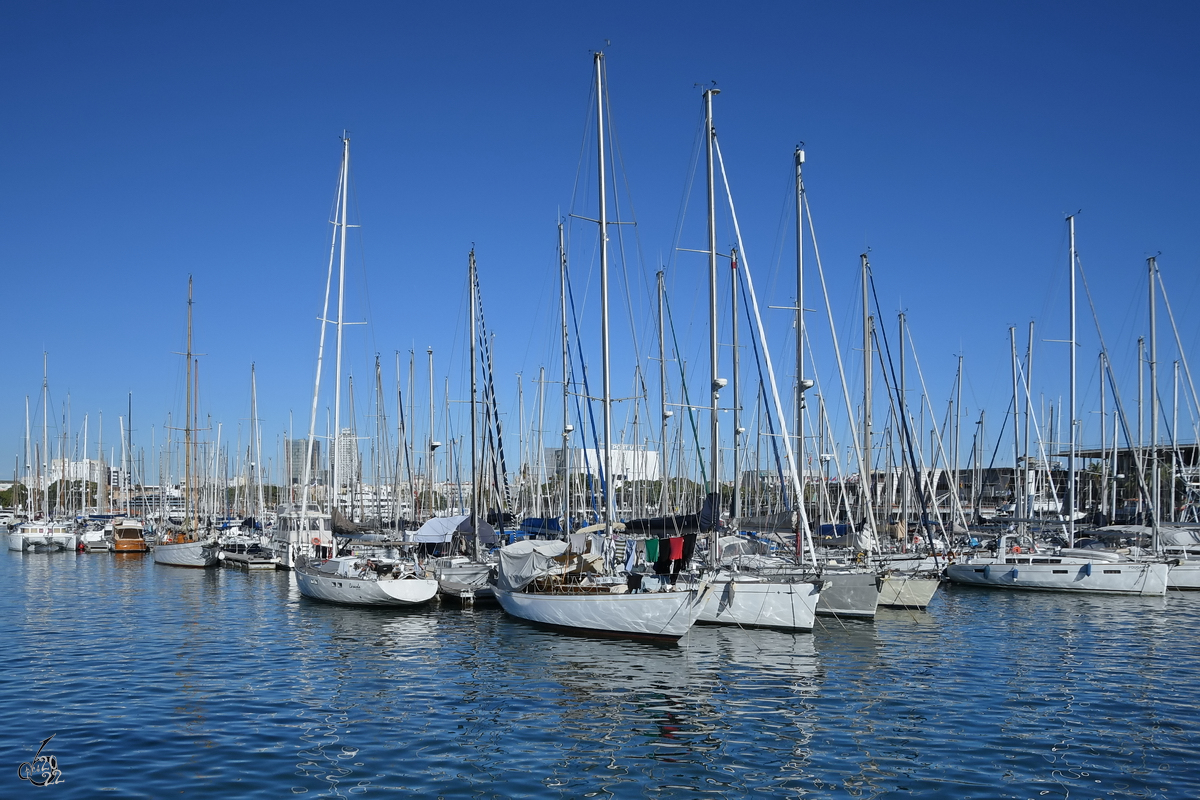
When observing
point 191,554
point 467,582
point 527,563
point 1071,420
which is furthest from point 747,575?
point 191,554

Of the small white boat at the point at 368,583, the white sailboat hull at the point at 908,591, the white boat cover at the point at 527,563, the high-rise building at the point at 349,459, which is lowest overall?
the white sailboat hull at the point at 908,591

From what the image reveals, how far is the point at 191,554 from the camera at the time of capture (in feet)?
198

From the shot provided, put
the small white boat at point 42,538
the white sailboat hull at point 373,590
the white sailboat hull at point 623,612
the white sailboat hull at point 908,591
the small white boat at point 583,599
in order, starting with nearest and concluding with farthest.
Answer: the white sailboat hull at point 623,612, the small white boat at point 583,599, the white sailboat hull at point 373,590, the white sailboat hull at point 908,591, the small white boat at point 42,538

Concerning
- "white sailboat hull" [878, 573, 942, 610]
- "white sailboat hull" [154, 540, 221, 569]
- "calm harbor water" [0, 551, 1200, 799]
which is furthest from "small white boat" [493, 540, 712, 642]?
"white sailboat hull" [154, 540, 221, 569]

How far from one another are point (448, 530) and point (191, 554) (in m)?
23.6


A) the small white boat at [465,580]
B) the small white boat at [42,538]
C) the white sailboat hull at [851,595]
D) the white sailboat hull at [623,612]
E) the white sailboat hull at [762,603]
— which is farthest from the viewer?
the small white boat at [42,538]

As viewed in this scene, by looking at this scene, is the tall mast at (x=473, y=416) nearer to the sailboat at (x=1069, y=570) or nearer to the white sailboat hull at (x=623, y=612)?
the white sailboat hull at (x=623, y=612)

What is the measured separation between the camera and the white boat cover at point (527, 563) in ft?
103

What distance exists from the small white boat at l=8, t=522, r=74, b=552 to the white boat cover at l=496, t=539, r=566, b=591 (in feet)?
198

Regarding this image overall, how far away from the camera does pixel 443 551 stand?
4562cm

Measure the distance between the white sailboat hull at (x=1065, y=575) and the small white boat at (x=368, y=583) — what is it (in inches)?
1021

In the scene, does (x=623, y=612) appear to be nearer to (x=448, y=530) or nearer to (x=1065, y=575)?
(x=448, y=530)

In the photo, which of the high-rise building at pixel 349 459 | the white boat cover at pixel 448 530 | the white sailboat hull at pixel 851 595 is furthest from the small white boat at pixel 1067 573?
the high-rise building at pixel 349 459

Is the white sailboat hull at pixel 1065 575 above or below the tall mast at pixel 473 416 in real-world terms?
below
